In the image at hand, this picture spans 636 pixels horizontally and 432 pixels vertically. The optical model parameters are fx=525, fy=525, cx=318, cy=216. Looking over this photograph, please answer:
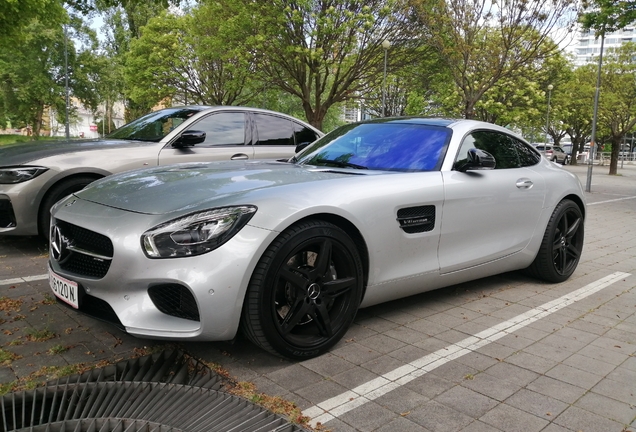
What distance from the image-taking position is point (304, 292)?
2951 millimetres

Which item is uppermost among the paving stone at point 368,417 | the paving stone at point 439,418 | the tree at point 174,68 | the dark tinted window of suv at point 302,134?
the tree at point 174,68

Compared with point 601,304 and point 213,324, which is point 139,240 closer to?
point 213,324

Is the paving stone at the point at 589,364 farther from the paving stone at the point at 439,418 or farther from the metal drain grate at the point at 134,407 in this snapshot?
the metal drain grate at the point at 134,407

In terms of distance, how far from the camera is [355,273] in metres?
3.19

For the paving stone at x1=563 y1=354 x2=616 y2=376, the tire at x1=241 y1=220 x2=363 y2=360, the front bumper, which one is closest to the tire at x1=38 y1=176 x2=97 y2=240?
the front bumper

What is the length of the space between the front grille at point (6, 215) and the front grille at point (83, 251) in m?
2.49

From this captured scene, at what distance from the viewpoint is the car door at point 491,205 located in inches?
150

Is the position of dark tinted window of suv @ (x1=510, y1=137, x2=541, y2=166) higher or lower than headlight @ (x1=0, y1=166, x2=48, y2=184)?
higher

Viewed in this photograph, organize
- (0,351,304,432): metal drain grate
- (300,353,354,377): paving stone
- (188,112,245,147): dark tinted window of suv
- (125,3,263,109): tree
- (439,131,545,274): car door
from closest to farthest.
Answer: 1. (0,351,304,432): metal drain grate
2. (300,353,354,377): paving stone
3. (439,131,545,274): car door
4. (188,112,245,147): dark tinted window of suv
5. (125,3,263,109): tree

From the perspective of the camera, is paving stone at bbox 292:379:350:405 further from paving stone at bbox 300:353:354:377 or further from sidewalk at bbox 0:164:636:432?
paving stone at bbox 300:353:354:377

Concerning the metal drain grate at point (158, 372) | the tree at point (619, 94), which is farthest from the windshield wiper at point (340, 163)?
the tree at point (619, 94)

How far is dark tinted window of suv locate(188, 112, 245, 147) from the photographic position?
6.25 metres

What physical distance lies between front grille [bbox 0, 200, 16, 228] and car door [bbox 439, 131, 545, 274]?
4.15 meters

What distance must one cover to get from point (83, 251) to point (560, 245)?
163 inches
